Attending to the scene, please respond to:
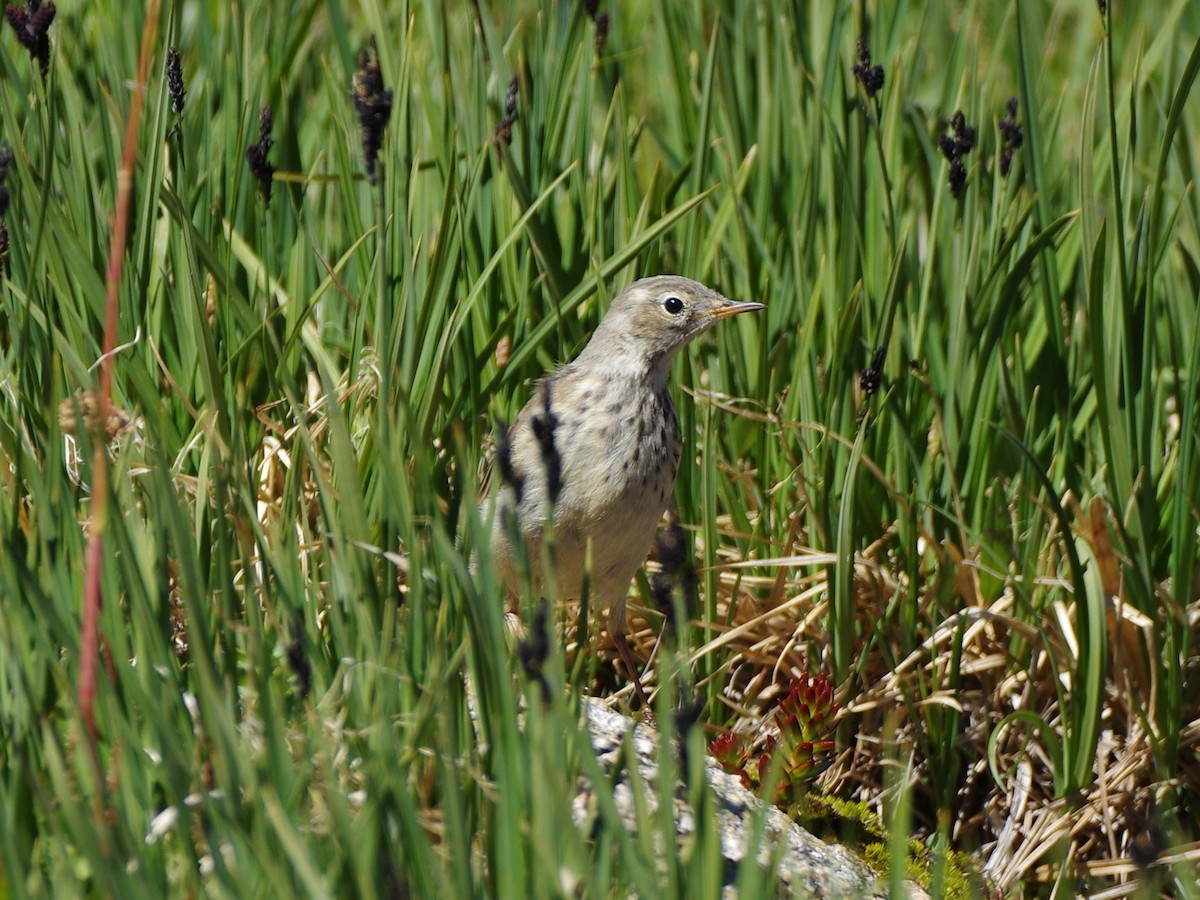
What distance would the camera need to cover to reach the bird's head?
147 inches

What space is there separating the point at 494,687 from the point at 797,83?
2.72 metres

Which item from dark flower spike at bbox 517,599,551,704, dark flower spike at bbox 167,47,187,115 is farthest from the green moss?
dark flower spike at bbox 167,47,187,115

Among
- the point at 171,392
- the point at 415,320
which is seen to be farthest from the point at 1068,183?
the point at 171,392

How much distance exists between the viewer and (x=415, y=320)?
288 centimetres

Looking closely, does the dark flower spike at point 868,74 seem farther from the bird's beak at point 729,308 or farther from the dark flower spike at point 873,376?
the dark flower spike at point 873,376

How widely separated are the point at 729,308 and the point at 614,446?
494mm

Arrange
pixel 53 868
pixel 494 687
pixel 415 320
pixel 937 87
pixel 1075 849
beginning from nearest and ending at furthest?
pixel 53 868, pixel 494 687, pixel 415 320, pixel 1075 849, pixel 937 87

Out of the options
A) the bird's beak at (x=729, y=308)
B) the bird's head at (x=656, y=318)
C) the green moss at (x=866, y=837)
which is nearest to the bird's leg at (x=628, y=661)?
the green moss at (x=866, y=837)

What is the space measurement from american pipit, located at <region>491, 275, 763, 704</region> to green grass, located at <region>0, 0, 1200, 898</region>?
6.0 inches

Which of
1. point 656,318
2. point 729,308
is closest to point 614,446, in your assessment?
point 656,318

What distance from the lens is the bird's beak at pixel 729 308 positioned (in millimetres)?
3648

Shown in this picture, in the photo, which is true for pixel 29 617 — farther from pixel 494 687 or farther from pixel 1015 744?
pixel 1015 744

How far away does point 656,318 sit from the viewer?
12.2 ft

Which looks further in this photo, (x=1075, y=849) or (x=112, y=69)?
(x=112, y=69)
